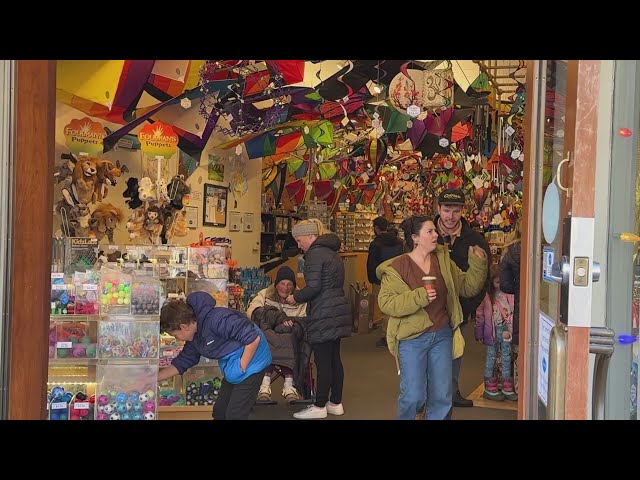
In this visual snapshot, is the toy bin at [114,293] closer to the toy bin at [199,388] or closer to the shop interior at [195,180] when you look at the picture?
the shop interior at [195,180]

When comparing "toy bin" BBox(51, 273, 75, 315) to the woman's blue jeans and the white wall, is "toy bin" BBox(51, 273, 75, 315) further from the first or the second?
the woman's blue jeans

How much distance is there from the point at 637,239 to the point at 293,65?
5.51m

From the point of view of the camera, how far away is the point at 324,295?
21.7 feet

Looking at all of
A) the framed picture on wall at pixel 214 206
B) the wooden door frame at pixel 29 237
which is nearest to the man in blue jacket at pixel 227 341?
the wooden door frame at pixel 29 237

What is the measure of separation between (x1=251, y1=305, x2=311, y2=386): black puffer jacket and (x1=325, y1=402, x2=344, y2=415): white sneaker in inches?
22.4

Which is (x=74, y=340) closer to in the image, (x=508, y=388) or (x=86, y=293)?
(x=86, y=293)

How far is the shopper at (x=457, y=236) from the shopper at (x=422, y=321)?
1.09m

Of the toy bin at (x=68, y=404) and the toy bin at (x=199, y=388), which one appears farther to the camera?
the toy bin at (x=199, y=388)

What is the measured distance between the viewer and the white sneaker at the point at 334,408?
6.64 meters

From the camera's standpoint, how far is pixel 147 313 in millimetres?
5441

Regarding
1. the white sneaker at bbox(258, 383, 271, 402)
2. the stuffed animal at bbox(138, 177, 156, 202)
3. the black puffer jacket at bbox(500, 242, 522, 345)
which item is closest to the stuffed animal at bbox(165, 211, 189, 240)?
the stuffed animal at bbox(138, 177, 156, 202)
